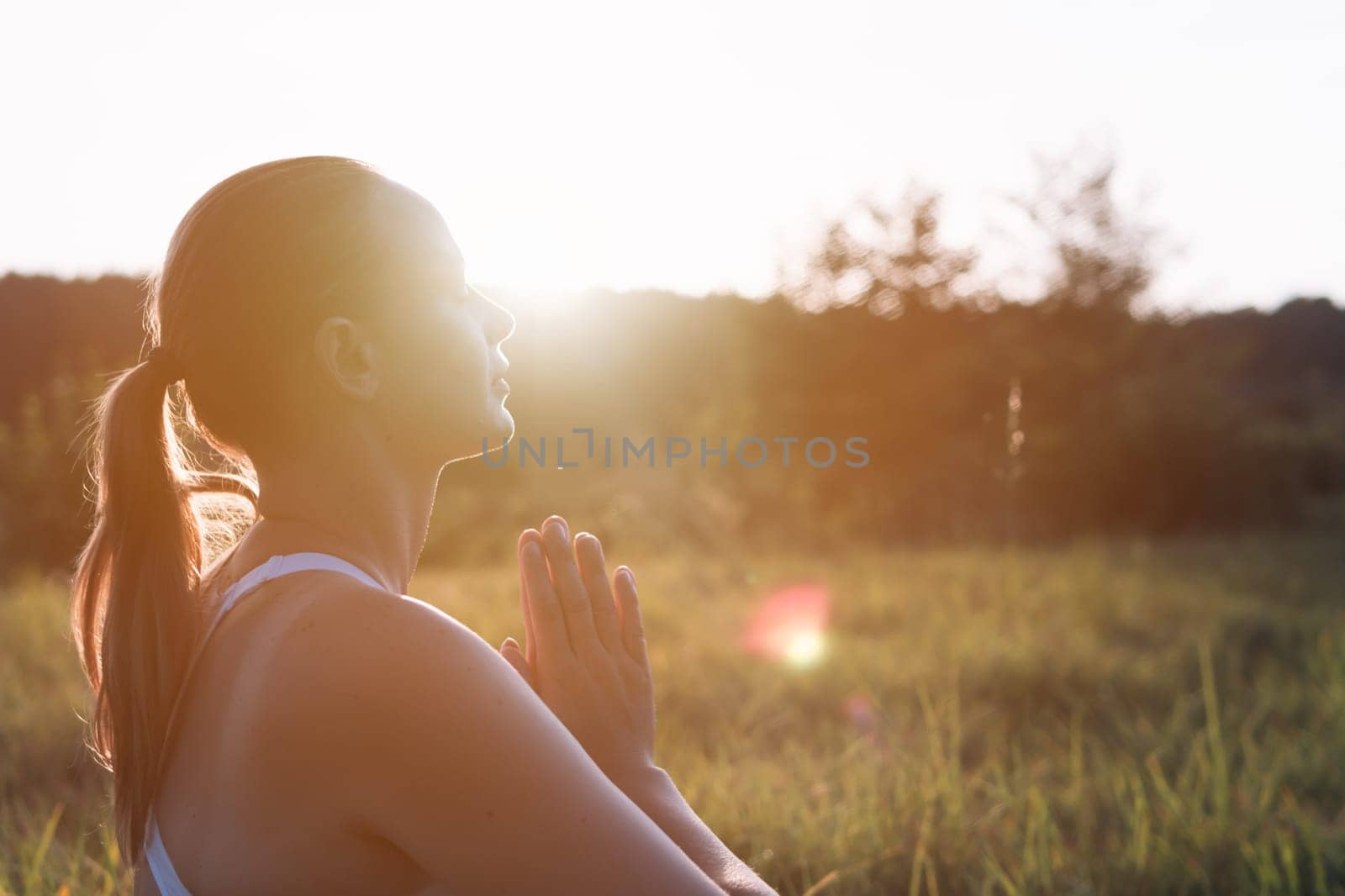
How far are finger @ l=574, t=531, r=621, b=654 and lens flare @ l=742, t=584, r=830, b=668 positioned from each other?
4313 mm

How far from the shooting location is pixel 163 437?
1431 mm

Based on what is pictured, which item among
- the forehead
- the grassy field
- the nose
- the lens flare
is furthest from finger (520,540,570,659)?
the lens flare

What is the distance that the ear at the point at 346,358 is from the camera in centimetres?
128

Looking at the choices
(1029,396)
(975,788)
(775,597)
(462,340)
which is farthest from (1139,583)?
(462,340)

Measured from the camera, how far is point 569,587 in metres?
1.50

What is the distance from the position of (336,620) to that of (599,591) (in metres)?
0.52

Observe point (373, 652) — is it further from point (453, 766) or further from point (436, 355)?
point (436, 355)

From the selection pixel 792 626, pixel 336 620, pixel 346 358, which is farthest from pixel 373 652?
pixel 792 626

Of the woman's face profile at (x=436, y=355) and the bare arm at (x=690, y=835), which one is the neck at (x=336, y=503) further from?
the bare arm at (x=690, y=835)

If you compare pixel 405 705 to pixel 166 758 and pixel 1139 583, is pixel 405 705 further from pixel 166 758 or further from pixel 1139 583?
pixel 1139 583

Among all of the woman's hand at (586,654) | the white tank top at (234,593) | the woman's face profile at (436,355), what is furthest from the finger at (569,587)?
the white tank top at (234,593)

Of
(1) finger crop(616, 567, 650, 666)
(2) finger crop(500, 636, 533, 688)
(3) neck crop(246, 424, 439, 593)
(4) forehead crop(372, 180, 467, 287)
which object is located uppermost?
(4) forehead crop(372, 180, 467, 287)

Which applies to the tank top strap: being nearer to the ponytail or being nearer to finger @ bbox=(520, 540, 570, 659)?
the ponytail

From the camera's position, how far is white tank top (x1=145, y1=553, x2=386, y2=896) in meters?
1.23
